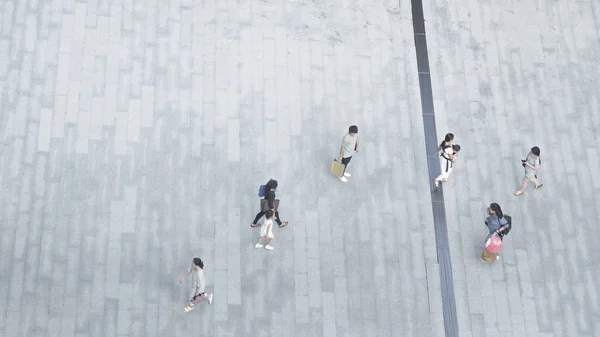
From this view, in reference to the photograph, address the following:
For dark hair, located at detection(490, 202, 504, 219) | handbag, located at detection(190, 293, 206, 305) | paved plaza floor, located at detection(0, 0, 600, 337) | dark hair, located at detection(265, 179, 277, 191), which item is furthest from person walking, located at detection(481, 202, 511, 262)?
handbag, located at detection(190, 293, 206, 305)

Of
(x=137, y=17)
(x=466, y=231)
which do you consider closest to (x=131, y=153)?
(x=137, y=17)

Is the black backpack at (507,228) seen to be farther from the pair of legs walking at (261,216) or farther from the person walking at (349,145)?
the pair of legs walking at (261,216)

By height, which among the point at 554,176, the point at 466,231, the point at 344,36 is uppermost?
the point at 344,36

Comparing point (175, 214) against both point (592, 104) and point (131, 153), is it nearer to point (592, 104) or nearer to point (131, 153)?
point (131, 153)

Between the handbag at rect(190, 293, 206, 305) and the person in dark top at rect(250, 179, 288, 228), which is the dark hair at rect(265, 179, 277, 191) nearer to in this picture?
the person in dark top at rect(250, 179, 288, 228)

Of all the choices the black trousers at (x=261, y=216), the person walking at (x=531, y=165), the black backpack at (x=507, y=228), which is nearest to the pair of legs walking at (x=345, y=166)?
the black trousers at (x=261, y=216)

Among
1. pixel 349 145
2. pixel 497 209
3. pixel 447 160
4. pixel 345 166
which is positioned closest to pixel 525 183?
pixel 447 160

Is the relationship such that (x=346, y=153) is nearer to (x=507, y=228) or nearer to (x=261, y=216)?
(x=261, y=216)
